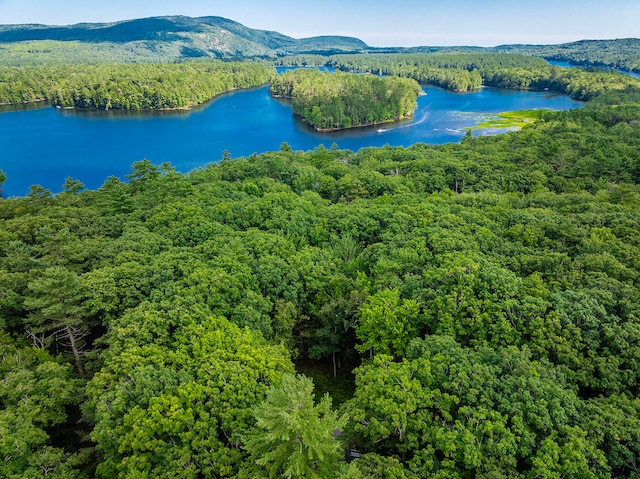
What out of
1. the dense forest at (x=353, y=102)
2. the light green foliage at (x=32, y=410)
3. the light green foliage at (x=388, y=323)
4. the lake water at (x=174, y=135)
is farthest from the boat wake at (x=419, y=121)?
the light green foliage at (x=32, y=410)

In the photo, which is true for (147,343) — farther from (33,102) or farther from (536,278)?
(33,102)

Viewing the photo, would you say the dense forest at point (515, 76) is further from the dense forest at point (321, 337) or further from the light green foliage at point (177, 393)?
the light green foliage at point (177, 393)

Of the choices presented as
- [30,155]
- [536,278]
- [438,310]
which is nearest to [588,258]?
[536,278]

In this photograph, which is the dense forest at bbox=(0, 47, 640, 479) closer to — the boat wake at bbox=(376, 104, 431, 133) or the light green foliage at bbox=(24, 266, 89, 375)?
the light green foliage at bbox=(24, 266, 89, 375)

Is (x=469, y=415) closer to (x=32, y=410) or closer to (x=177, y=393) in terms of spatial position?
(x=177, y=393)

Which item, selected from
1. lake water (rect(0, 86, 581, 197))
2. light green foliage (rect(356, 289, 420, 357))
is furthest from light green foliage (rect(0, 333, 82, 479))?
lake water (rect(0, 86, 581, 197))

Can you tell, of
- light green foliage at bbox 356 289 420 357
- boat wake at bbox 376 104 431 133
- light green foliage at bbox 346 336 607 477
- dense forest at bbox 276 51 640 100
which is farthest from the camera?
dense forest at bbox 276 51 640 100
